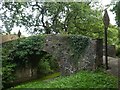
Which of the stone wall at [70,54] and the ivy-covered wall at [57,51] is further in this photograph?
the ivy-covered wall at [57,51]

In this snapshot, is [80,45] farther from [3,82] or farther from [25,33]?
[25,33]

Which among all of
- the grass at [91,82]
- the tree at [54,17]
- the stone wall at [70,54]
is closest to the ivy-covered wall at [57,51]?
the stone wall at [70,54]

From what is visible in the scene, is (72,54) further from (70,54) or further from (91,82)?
(91,82)

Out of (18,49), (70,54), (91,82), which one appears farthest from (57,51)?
(91,82)

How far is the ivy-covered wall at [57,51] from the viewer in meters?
6.06

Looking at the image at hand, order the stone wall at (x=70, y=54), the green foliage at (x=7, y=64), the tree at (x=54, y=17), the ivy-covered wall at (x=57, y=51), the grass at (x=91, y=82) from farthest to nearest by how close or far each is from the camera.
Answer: the tree at (x=54, y=17) → the green foliage at (x=7, y=64) → the ivy-covered wall at (x=57, y=51) → the stone wall at (x=70, y=54) → the grass at (x=91, y=82)

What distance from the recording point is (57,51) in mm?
6680

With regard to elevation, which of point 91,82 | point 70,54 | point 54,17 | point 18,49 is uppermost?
point 54,17

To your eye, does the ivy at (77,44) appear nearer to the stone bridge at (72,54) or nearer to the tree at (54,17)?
the stone bridge at (72,54)

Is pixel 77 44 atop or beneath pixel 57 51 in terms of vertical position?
atop

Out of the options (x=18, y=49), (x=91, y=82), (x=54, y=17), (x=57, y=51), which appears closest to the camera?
(x=91, y=82)

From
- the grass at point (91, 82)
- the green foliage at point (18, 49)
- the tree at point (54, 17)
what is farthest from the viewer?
the tree at point (54, 17)

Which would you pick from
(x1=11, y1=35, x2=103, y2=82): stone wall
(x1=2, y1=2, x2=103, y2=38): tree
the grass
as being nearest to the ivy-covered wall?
(x1=11, y1=35, x2=103, y2=82): stone wall

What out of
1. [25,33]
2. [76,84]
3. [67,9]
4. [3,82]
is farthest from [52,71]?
[76,84]
